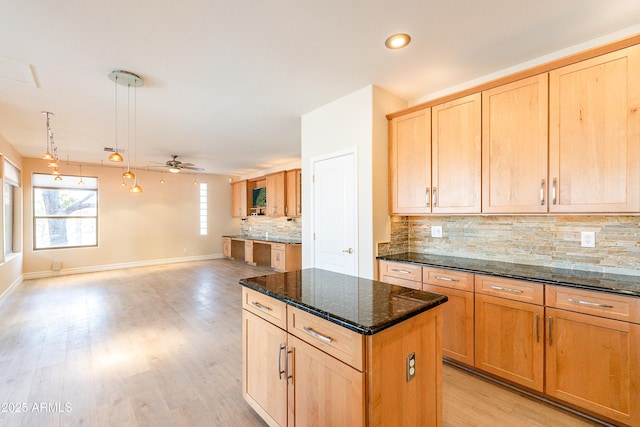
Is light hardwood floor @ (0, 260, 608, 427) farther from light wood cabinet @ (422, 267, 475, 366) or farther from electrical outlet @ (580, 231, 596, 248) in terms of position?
electrical outlet @ (580, 231, 596, 248)

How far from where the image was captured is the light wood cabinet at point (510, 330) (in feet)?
6.73

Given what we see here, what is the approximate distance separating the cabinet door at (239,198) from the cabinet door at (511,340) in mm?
7471

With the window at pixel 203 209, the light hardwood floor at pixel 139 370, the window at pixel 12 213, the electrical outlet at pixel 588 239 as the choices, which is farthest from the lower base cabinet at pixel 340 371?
the window at pixel 203 209

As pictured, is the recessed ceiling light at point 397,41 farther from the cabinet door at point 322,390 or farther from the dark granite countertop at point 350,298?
the cabinet door at point 322,390

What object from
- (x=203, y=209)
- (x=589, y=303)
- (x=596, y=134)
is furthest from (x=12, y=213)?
(x=596, y=134)

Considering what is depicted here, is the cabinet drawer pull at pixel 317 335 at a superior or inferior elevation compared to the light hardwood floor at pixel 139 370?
superior

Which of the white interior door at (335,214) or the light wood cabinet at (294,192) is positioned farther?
the light wood cabinet at (294,192)

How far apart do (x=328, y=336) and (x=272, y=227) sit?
6.91 metres

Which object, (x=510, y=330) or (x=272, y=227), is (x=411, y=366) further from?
(x=272, y=227)

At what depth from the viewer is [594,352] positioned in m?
1.83

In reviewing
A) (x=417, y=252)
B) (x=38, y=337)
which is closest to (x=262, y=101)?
(x=417, y=252)

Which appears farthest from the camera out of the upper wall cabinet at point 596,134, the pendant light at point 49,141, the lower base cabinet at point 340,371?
A: the pendant light at point 49,141

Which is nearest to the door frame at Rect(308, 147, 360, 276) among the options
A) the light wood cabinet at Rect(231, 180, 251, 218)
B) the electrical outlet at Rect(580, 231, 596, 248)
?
the electrical outlet at Rect(580, 231, 596, 248)

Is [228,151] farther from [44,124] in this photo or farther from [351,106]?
[351,106]
